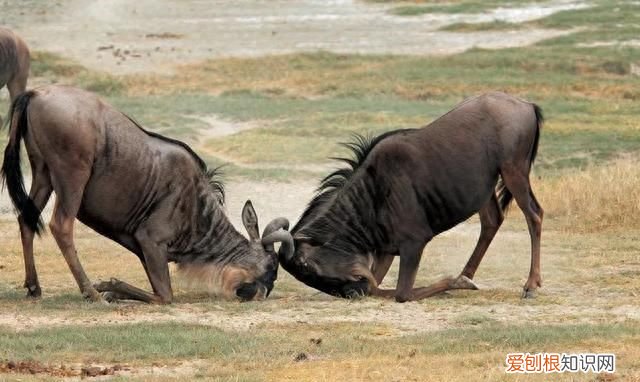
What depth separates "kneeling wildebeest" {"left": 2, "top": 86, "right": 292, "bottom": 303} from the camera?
1008cm

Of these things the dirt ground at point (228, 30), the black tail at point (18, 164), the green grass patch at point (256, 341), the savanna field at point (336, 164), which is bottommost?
the dirt ground at point (228, 30)

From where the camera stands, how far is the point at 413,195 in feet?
34.9

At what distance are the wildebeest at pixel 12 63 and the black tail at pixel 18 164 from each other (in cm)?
1182

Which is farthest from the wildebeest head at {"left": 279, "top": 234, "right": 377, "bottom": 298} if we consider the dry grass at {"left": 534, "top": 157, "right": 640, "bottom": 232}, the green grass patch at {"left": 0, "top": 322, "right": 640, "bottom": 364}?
the dry grass at {"left": 534, "top": 157, "right": 640, "bottom": 232}

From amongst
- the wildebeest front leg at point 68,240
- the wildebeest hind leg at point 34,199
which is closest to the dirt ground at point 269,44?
the wildebeest front leg at point 68,240

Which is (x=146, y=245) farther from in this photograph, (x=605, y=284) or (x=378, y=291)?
(x=605, y=284)

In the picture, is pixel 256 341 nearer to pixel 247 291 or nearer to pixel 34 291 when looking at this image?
pixel 247 291

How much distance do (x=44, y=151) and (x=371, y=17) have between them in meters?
31.6

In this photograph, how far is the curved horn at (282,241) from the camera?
10.5 m

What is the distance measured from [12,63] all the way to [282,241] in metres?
12.6

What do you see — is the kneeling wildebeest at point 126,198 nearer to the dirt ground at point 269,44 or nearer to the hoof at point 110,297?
the hoof at point 110,297

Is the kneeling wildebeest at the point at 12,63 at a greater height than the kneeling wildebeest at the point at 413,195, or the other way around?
the kneeling wildebeest at the point at 413,195

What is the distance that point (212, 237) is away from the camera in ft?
35.1

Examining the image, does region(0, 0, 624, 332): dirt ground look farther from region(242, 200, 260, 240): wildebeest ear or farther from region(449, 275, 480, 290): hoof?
region(242, 200, 260, 240): wildebeest ear
